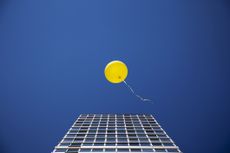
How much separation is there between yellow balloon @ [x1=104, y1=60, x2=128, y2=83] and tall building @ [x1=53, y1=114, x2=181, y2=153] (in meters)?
0.56

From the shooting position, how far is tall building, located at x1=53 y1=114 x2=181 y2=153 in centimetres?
204

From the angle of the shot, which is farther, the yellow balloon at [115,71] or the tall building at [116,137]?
the yellow balloon at [115,71]

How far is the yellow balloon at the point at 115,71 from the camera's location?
345cm

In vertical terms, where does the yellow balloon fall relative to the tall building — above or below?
above

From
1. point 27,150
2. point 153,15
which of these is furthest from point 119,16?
point 27,150

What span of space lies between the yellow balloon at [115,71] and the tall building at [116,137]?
1.84 ft

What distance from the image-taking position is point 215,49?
394cm

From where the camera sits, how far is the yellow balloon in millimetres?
3445

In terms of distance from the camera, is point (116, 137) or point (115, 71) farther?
point (115, 71)

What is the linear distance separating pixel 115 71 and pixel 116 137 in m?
1.27

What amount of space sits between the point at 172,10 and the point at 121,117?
1800 millimetres

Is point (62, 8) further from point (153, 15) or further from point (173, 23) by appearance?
point (173, 23)

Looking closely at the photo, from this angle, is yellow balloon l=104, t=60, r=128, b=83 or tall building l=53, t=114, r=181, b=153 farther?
yellow balloon l=104, t=60, r=128, b=83

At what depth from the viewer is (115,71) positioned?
349 cm
